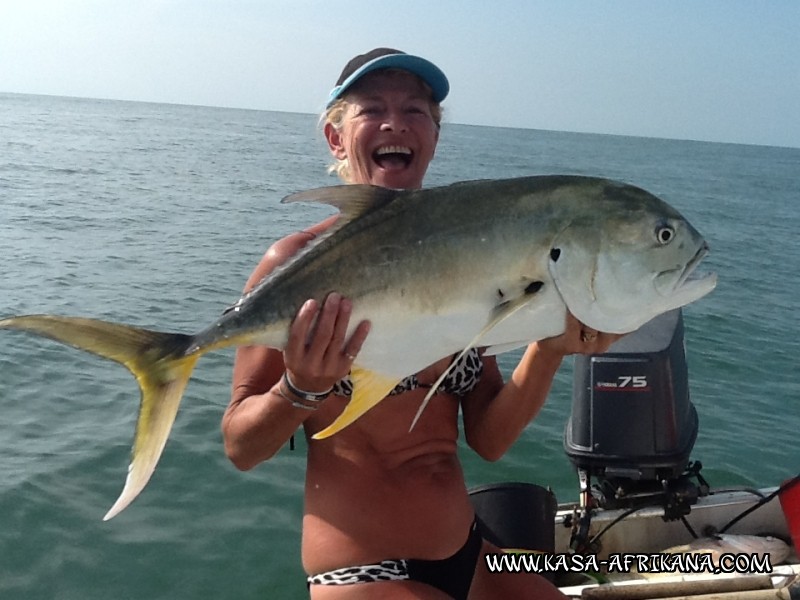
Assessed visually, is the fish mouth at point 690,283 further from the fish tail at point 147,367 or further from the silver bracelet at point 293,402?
the fish tail at point 147,367

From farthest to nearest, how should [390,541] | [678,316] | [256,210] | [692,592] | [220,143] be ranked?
[220,143]
[256,210]
[678,316]
[692,592]
[390,541]

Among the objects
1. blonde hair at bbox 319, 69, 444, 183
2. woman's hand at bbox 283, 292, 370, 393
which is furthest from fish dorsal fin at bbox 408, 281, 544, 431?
blonde hair at bbox 319, 69, 444, 183

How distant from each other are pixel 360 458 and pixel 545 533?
4.69 ft

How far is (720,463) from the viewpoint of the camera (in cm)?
700

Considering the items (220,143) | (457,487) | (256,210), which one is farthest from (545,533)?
(220,143)

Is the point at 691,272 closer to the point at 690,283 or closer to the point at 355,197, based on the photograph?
the point at 690,283

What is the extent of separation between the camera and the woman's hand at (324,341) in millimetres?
2084

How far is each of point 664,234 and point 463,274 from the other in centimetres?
58

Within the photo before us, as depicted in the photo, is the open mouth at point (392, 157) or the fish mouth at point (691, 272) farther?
the open mouth at point (392, 157)

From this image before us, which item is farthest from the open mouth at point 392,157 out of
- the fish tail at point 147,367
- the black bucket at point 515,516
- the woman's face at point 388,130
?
the black bucket at point 515,516

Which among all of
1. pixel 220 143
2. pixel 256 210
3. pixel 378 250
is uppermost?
pixel 220 143

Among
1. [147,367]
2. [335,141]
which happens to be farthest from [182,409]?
[147,367]

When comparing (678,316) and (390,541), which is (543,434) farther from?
(390,541)

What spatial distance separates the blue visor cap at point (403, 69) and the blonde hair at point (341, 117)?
2cm
